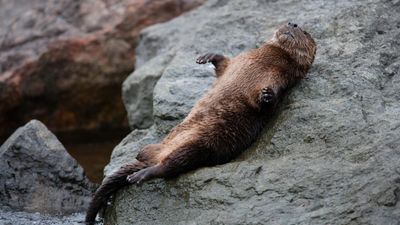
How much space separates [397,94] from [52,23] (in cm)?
557

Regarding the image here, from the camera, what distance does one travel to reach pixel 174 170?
17.6 ft

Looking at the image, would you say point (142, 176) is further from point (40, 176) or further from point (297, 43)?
point (297, 43)

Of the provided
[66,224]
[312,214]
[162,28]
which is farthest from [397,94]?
[162,28]

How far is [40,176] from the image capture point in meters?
6.45

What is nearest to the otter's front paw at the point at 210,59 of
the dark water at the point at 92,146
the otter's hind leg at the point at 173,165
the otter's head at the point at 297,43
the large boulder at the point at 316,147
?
the large boulder at the point at 316,147

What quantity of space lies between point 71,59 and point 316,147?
16.8 ft

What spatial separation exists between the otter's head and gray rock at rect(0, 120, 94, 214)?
1.96 m

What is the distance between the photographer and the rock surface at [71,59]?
31.3ft

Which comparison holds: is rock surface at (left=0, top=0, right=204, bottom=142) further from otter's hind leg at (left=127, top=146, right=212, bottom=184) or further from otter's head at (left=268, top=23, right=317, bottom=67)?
otter's hind leg at (left=127, top=146, right=212, bottom=184)

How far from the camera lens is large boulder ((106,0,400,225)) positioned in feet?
15.5

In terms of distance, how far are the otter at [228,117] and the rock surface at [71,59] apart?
3.85 meters

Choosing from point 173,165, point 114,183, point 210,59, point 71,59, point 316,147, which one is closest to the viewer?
point 316,147

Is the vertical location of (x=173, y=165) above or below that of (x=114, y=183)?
above

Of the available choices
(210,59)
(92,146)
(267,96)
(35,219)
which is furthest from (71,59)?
(267,96)
